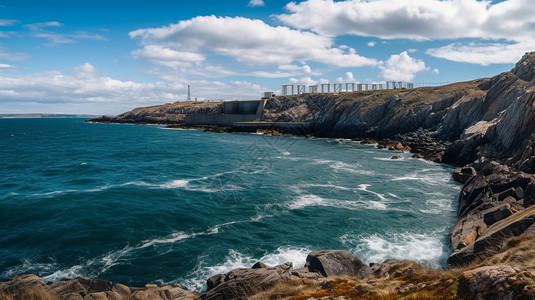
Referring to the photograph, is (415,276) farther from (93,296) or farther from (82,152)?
(82,152)

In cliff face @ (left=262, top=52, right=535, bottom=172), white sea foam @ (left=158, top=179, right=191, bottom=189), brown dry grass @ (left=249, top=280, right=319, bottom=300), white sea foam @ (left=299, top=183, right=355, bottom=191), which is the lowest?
white sea foam @ (left=299, top=183, right=355, bottom=191)

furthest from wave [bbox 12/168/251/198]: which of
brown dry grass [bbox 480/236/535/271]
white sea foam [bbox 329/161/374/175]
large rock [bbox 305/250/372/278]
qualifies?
brown dry grass [bbox 480/236/535/271]

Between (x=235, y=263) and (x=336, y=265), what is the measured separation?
5.94 m

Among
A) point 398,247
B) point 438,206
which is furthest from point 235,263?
point 438,206

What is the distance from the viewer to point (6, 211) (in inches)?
979

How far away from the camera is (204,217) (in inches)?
968

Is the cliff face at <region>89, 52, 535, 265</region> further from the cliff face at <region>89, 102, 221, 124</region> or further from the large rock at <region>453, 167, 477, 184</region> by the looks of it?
the cliff face at <region>89, 102, 221, 124</region>

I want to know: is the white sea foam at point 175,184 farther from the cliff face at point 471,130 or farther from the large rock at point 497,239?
the large rock at point 497,239

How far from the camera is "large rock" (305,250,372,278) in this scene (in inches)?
573

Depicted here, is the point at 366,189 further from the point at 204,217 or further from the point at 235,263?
the point at 235,263

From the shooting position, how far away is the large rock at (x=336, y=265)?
14.5 metres

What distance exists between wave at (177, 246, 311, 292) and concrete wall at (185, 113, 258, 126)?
105m

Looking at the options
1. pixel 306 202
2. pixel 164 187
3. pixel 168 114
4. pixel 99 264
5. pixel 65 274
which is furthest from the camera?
pixel 168 114

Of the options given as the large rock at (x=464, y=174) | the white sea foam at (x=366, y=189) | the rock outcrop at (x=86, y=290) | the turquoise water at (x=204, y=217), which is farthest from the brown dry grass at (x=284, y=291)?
the large rock at (x=464, y=174)
